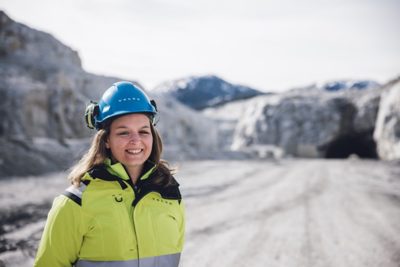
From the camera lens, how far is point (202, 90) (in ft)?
447

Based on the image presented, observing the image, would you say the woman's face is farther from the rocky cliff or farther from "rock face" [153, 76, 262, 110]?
"rock face" [153, 76, 262, 110]

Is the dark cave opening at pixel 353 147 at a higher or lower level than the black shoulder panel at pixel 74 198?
lower

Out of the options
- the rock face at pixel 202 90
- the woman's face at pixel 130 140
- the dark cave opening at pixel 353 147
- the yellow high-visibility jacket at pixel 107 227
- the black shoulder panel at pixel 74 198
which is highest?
the woman's face at pixel 130 140

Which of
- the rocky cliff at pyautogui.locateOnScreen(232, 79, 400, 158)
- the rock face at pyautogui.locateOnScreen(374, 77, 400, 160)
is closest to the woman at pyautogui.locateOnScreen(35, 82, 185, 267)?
the rock face at pyautogui.locateOnScreen(374, 77, 400, 160)

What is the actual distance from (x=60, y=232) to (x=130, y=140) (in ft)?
2.39

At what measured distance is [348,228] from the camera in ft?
23.2

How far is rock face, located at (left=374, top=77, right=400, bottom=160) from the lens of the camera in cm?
2658

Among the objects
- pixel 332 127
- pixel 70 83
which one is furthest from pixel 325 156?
pixel 70 83

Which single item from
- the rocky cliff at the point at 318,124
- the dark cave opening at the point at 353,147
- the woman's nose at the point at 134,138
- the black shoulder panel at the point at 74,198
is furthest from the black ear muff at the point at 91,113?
the dark cave opening at the point at 353,147

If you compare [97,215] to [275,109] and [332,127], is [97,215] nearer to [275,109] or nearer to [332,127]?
[332,127]

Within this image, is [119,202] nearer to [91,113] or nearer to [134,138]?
[134,138]

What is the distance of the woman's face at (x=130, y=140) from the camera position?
2.25 metres

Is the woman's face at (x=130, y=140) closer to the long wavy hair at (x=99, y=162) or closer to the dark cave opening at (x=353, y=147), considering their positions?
the long wavy hair at (x=99, y=162)

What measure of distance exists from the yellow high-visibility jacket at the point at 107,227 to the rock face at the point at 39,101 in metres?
14.3
